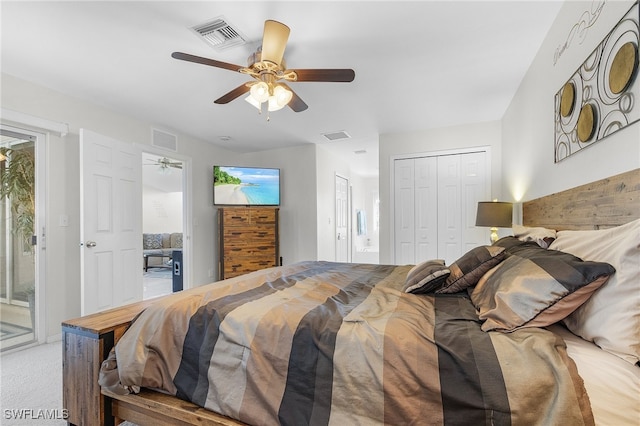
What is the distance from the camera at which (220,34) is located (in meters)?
2.12

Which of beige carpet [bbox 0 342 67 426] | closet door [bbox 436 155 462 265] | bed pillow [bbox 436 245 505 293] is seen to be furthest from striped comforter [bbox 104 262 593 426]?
closet door [bbox 436 155 462 265]

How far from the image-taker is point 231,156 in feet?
18.0

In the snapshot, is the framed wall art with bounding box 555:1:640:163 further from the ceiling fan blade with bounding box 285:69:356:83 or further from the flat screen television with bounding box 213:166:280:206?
the flat screen television with bounding box 213:166:280:206

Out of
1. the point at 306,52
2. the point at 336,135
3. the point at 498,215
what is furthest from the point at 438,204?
the point at 306,52

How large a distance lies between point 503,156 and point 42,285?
17.3 feet

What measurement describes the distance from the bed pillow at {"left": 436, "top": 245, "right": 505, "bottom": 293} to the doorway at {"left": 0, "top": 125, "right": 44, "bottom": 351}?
11.9ft

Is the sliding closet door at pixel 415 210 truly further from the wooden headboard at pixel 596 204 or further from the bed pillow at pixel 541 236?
the bed pillow at pixel 541 236

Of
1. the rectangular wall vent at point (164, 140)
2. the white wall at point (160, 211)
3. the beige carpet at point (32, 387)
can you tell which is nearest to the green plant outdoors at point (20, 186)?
the beige carpet at point (32, 387)

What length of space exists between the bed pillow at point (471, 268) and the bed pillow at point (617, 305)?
0.47 metres

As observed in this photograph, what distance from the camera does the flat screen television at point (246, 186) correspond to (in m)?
4.98

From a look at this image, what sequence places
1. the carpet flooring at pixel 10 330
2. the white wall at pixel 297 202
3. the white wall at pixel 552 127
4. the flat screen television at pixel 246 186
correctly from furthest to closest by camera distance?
1. the white wall at pixel 297 202
2. the flat screen television at pixel 246 186
3. the carpet flooring at pixel 10 330
4. the white wall at pixel 552 127

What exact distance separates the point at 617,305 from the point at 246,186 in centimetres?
473

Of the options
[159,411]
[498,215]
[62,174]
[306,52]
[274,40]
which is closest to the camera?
[159,411]

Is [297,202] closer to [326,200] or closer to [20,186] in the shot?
[326,200]
